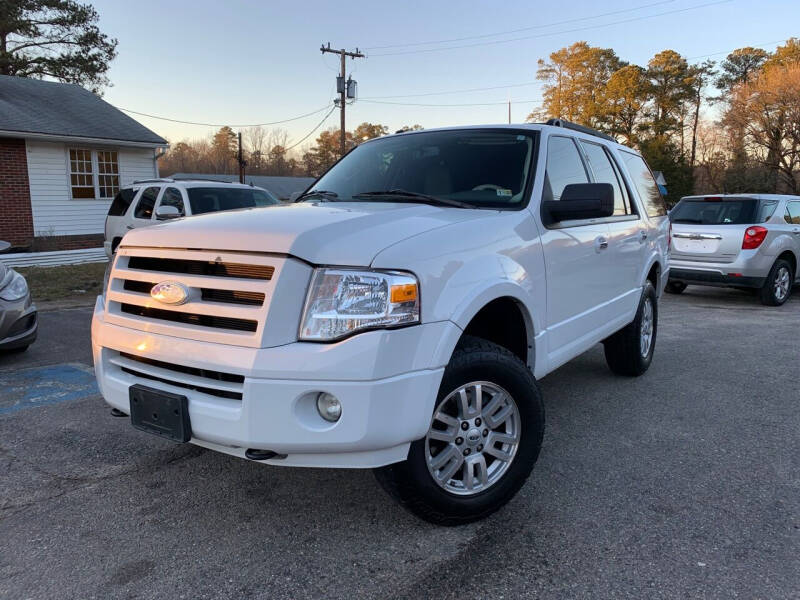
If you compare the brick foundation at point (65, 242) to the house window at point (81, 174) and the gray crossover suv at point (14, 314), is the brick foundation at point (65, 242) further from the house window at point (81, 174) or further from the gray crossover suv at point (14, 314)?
the gray crossover suv at point (14, 314)

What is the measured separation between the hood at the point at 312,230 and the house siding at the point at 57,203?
1546cm

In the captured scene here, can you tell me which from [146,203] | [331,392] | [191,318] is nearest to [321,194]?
[191,318]

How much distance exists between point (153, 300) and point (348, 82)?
2705 centimetres

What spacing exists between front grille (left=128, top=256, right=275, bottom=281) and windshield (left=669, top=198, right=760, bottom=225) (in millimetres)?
9025

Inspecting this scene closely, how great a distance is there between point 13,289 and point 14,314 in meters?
0.25

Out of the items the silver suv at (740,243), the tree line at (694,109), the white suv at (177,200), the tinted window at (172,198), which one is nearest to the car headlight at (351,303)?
the white suv at (177,200)

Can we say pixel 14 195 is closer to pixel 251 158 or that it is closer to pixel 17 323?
pixel 17 323

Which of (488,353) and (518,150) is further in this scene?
(518,150)

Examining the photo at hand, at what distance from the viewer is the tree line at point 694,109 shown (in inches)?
1358

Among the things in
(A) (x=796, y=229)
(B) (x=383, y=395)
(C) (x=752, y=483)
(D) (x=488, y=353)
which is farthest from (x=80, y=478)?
(A) (x=796, y=229)

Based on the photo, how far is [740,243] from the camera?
9.27 m

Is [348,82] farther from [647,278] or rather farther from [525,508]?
[525,508]

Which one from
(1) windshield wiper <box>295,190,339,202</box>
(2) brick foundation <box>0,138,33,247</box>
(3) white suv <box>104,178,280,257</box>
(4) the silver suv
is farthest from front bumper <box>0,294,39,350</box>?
(2) brick foundation <box>0,138,33,247</box>

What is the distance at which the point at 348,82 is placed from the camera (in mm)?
27750
